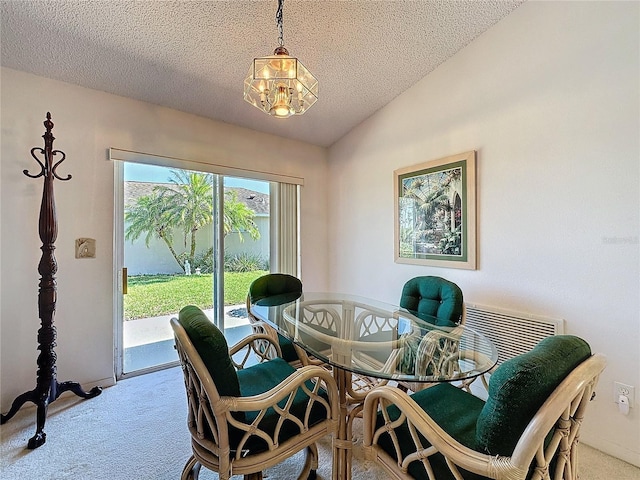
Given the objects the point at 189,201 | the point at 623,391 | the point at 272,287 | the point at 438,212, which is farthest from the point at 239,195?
the point at 623,391

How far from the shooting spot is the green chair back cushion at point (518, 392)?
82cm

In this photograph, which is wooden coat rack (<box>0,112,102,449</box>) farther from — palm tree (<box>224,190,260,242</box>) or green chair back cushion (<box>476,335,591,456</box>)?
green chair back cushion (<box>476,335,591,456</box>)

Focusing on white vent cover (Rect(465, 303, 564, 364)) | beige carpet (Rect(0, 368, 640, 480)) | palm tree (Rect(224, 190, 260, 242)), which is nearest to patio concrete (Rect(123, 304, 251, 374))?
beige carpet (Rect(0, 368, 640, 480))

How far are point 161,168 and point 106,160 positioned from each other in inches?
18.0

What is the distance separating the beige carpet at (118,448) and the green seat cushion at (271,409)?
0.52m

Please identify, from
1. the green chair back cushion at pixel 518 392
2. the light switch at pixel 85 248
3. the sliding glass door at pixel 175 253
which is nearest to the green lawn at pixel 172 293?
the sliding glass door at pixel 175 253

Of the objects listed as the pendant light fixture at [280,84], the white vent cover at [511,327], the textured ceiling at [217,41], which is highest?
the textured ceiling at [217,41]

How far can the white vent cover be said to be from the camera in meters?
2.09

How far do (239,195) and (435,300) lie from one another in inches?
93.1

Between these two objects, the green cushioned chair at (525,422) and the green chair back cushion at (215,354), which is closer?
the green cushioned chair at (525,422)

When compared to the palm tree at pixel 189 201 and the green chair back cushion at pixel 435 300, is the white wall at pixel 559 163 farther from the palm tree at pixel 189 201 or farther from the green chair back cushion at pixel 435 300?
the palm tree at pixel 189 201

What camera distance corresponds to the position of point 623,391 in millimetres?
1796

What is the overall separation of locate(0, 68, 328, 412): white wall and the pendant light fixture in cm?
151

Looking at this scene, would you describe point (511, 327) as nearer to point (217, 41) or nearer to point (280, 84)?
point (280, 84)
